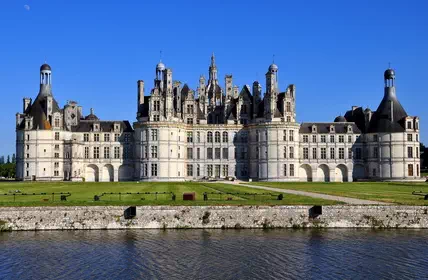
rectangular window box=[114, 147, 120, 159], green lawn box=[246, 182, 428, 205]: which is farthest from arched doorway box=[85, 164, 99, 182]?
green lawn box=[246, 182, 428, 205]

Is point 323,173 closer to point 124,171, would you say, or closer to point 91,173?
point 124,171

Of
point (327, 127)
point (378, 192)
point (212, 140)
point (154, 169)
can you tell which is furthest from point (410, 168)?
point (154, 169)

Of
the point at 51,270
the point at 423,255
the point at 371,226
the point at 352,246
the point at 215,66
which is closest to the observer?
the point at 51,270

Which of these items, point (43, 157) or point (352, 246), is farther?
point (43, 157)

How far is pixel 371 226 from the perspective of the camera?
38469 mm

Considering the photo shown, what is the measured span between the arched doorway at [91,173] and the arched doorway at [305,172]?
35.2 meters

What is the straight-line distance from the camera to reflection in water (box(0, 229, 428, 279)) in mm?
25656

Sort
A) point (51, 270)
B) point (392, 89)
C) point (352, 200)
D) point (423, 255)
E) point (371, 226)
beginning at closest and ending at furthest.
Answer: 1. point (51, 270)
2. point (423, 255)
3. point (371, 226)
4. point (352, 200)
5. point (392, 89)

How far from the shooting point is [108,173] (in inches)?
3703

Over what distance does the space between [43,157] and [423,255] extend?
70868 millimetres

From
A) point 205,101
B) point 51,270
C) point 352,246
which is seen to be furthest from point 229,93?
point 51,270

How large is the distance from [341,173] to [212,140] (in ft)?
76.7

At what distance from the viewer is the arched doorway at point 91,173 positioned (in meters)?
93.8

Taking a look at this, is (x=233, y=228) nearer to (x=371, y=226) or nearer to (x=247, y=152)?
(x=371, y=226)
